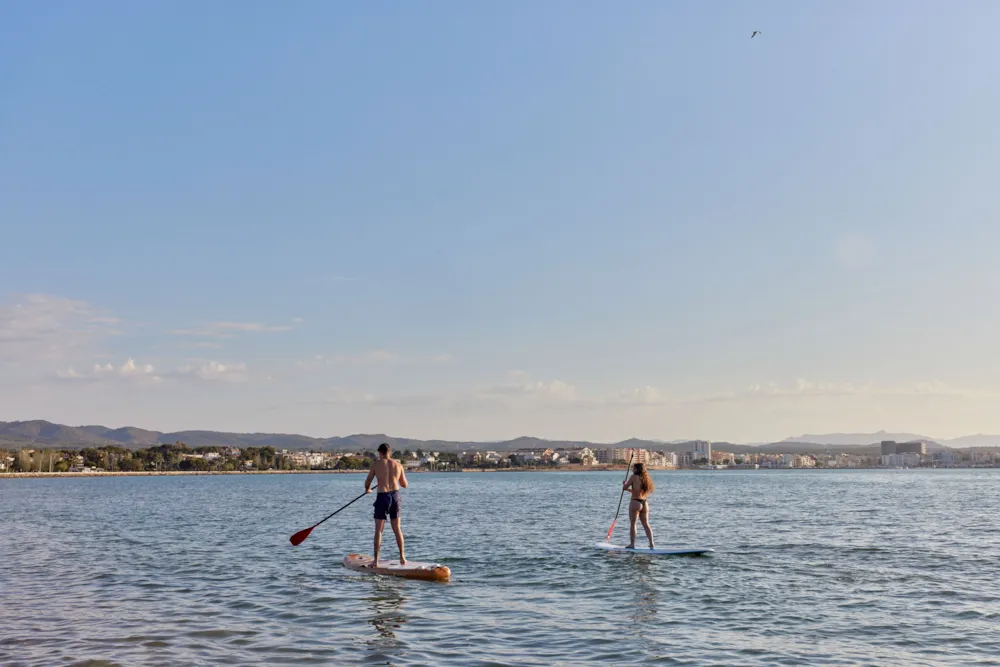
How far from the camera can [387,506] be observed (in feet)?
71.2

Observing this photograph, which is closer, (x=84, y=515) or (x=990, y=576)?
(x=990, y=576)

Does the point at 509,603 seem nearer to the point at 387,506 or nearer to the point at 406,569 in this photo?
the point at 406,569

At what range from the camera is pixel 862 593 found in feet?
61.7

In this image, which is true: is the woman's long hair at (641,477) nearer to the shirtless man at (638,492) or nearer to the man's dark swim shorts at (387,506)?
the shirtless man at (638,492)

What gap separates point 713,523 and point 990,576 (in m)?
20.3

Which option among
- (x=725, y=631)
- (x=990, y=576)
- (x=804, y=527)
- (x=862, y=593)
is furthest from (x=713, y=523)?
(x=725, y=631)

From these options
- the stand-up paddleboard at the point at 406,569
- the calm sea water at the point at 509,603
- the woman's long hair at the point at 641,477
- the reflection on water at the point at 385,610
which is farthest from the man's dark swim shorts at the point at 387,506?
the woman's long hair at the point at 641,477

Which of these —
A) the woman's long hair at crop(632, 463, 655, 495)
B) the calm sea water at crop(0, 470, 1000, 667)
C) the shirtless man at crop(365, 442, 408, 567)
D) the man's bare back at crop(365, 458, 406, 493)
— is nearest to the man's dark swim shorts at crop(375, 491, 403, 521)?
the shirtless man at crop(365, 442, 408, 567)

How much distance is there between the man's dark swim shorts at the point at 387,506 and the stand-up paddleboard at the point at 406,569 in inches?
47.6

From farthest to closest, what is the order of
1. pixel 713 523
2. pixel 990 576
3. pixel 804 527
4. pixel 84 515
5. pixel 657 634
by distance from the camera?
pixel 84 515
pixel 713 523
pixel 804 527
pixel 990 576
pixel 657 634

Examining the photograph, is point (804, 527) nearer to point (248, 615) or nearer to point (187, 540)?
point (187, 540)

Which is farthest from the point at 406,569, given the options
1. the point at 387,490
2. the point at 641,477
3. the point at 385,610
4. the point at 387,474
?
the point at 641,477

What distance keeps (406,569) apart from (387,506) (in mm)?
1675

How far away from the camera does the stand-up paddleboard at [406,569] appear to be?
20516 mm
